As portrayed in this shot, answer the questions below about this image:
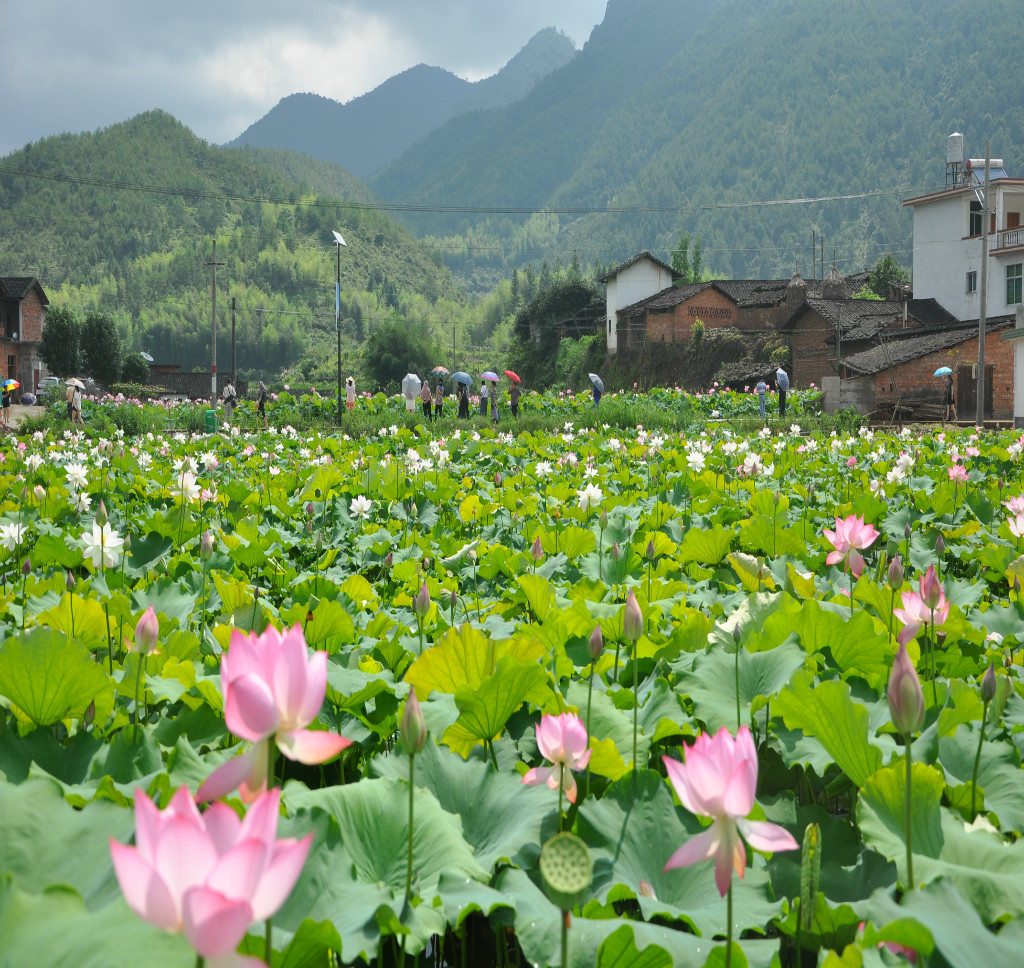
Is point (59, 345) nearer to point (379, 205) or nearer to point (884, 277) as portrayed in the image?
point (884, 277)

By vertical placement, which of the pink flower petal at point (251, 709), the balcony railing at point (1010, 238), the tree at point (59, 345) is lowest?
the pink flower petal at point (251, 709)

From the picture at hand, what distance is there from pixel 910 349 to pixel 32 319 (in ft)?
147

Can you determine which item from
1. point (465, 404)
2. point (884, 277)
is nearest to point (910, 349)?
point (465, 404)

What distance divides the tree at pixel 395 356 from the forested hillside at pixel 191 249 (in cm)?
3655

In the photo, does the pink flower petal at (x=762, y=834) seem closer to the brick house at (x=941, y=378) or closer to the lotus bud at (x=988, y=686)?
the lotus bud at (x=988, y=686)

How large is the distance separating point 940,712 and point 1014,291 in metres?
35.8

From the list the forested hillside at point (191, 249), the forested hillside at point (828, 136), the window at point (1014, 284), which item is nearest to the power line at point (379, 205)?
the forested hillside at point (191, 249)

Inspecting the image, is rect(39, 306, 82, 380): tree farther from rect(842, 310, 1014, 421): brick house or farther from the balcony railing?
the balcony railing

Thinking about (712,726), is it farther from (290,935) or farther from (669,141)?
(669,141)

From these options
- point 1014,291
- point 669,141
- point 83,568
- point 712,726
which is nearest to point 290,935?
point 712,726

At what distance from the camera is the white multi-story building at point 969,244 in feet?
104

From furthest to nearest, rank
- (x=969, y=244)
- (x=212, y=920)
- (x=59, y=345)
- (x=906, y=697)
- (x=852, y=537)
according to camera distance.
Result: (x=59, y=345) → (x=969, y=244) → (x=852, y=537) → (x=906, y=697) → (x=212, y=920)

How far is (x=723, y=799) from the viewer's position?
80 centimetres

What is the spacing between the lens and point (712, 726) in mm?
1693
